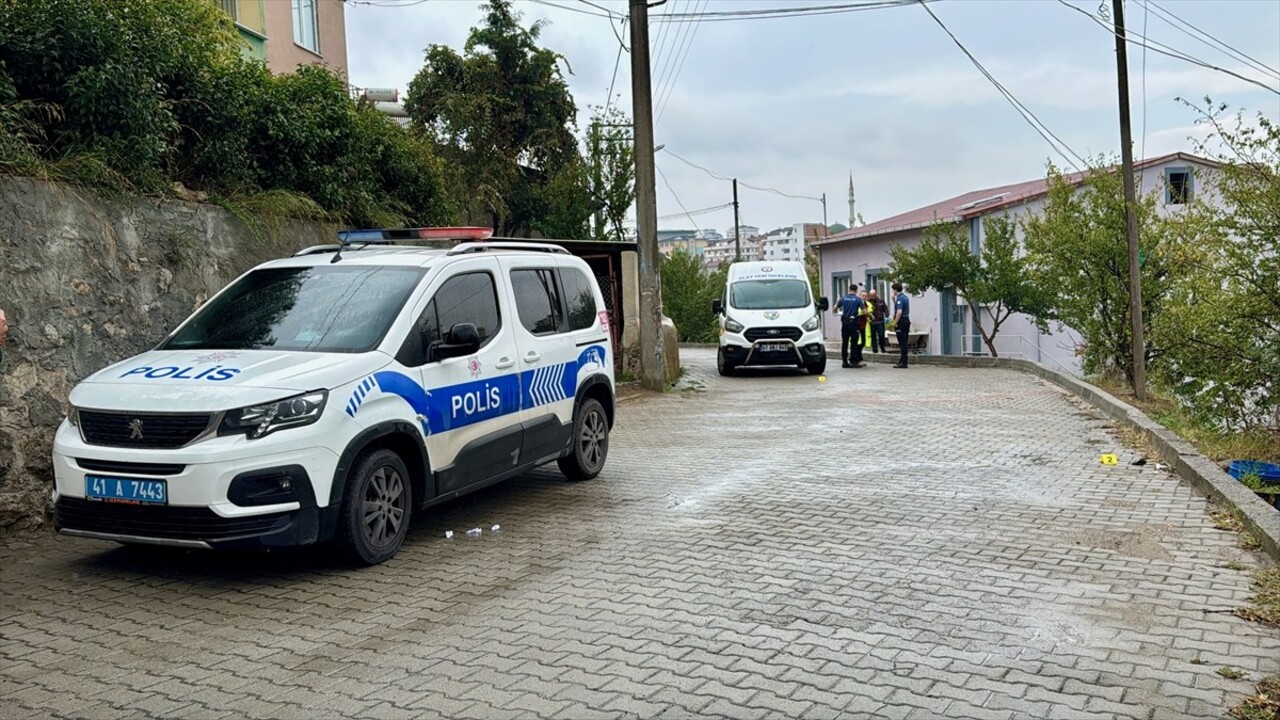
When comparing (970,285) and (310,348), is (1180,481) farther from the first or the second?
(970,285)

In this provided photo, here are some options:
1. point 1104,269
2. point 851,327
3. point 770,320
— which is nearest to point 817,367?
point 770,320

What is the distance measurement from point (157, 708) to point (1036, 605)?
13.8 feet

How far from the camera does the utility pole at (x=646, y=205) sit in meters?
17.6

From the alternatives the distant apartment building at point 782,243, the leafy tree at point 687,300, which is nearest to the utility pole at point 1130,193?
the leafy tree at point 687,300

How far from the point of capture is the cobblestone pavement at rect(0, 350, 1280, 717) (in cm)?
448

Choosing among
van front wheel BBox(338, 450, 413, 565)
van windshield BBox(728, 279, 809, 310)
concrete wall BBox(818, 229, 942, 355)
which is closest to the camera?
van front wheel BBox(338, 450, 413, 565)

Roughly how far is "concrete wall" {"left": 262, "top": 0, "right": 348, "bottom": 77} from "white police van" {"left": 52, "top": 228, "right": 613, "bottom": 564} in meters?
12.2

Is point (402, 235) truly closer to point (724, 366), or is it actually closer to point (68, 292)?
point (68, 292)

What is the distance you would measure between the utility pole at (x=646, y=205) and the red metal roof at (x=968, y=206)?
9124 mm

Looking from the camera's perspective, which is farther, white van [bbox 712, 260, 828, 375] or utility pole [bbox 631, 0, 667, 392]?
white van [bbox 712, 260, 828, 375]

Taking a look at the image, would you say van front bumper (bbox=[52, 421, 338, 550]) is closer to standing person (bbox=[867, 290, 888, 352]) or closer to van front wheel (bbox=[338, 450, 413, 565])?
van front wheel (bbox=[338, 450, 413, 565])

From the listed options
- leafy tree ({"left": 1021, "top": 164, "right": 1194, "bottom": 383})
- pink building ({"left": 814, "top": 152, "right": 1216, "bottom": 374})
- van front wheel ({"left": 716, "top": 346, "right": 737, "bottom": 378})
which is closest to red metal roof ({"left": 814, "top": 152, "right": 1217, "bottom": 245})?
pink building ({"left": 814, "top": 152, "right": 1216, "bottom": 374})

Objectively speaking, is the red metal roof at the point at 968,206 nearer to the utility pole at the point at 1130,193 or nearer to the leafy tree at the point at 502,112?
the utility pole at the point at 1130,193

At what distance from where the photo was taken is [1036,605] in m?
5.67
